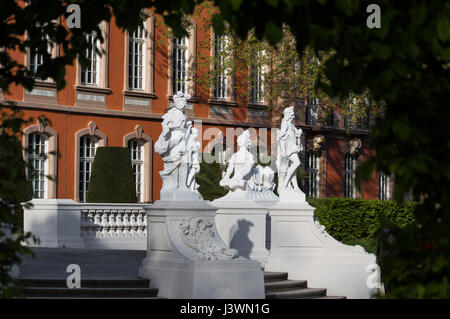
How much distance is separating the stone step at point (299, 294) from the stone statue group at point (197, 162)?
77.3 inches

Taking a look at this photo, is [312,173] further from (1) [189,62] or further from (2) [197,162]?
(2) [197,162]

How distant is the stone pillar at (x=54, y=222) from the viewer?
2114 centimetres

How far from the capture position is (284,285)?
643 inches

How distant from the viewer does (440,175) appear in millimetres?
6090

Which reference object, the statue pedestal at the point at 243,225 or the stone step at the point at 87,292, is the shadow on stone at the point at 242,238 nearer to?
the statue pedestal at the point at 243,225

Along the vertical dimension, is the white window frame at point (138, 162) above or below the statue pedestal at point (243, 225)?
above

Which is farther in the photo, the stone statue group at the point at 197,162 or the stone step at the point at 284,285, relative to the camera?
the stone step at the point at 284,285

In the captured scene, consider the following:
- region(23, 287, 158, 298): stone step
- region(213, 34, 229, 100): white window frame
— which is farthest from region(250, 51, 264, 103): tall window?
region(23, 287, 158, 298): stone step

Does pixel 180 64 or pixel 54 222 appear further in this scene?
pixel 180 64

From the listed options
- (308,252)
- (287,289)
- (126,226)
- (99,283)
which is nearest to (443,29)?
(99,283)

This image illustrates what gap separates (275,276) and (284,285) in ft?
2.35

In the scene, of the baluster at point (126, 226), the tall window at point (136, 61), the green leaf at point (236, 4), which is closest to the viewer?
the green leaf at point (236, 4)

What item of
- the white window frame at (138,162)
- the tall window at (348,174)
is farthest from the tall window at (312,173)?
the white window frame at (138,162)
